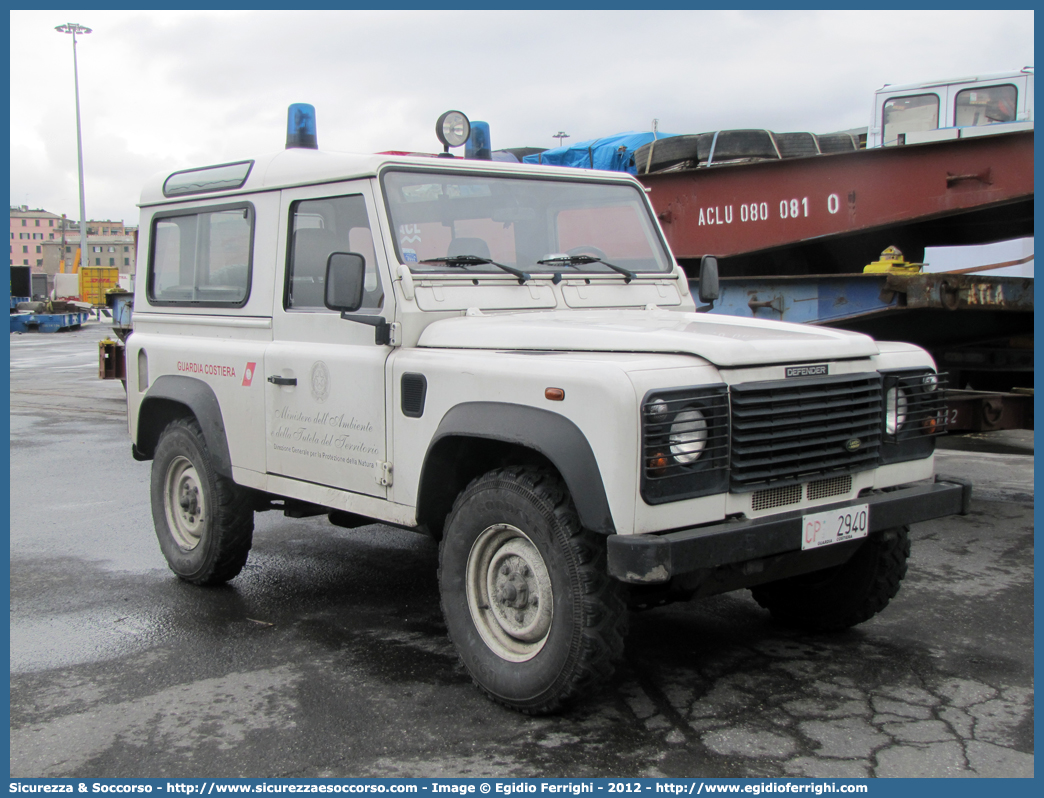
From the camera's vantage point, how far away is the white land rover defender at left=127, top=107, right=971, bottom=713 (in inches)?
138

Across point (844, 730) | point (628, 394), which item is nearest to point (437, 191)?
point (628, 394)

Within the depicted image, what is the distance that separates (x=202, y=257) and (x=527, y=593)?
2.95 m

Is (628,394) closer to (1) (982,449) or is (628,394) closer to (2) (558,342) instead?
(2) (558,342)

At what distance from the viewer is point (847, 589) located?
4.58 metres

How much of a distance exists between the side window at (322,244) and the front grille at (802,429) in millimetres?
1731

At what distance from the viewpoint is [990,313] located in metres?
7.38

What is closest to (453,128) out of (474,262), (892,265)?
(474,262)

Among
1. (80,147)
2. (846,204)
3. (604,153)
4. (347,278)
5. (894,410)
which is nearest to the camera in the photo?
(894,410)

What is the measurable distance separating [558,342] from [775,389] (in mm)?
840

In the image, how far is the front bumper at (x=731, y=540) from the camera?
128 inches

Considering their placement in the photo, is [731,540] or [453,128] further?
[453,128]

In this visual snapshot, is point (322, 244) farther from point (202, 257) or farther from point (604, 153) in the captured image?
point (604, 153)

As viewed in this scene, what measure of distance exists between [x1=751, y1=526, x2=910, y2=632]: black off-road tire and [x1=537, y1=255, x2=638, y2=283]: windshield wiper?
162 cm

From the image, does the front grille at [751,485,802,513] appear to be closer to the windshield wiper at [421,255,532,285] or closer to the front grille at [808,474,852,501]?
the front grille at [808,474,852,501]
